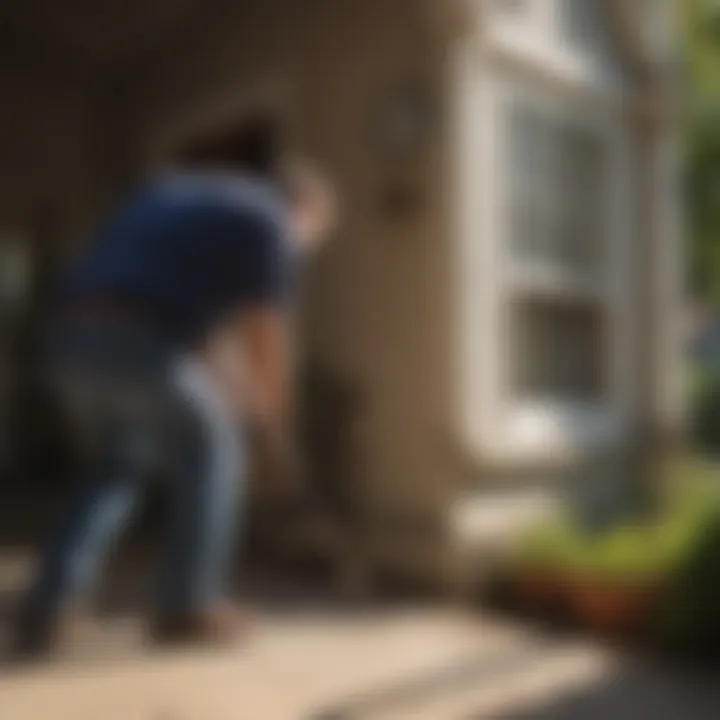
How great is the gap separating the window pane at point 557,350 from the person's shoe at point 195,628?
136cm

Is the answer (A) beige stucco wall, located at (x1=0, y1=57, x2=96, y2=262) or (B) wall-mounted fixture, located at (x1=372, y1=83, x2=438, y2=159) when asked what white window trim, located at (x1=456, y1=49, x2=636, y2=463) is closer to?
(B) wall-mounted fixture, located at (x1=372, y1=83, x2=438, y2=159)

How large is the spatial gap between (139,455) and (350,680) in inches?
25.7

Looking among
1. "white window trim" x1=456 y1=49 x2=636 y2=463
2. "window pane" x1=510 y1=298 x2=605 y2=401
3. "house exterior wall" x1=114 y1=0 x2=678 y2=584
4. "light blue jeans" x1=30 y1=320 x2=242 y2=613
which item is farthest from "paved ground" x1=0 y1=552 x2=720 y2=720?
"window pane" x1=510 y1=298 x2=605 y2=401

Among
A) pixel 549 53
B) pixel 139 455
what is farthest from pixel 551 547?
pixel 549 53

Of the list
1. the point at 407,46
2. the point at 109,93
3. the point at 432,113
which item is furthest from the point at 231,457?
the point at 109,93

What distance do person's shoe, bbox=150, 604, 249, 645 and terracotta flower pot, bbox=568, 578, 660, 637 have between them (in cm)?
90

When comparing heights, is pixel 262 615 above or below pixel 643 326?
below

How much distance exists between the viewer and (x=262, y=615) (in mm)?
2285

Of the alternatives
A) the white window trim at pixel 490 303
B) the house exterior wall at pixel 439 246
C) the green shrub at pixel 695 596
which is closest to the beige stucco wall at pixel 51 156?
the house exterior wall at pixel 439 246

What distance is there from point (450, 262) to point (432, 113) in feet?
1.50

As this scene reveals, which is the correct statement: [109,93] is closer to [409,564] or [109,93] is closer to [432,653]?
[409,564]

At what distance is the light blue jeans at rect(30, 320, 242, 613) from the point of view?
6.04ft

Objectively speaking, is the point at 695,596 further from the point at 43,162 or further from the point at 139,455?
the point at 43,162

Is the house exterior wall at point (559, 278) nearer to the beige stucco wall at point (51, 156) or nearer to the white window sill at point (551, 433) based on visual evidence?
the white window sill at point (551, 433)
